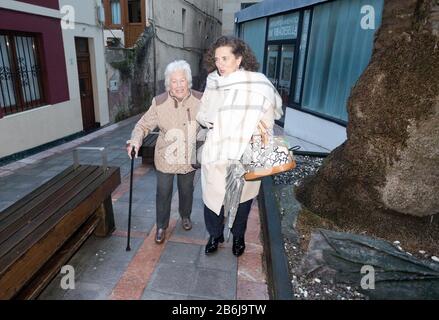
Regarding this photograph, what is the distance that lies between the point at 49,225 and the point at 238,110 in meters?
1.53

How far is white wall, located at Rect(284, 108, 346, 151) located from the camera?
20.8ft

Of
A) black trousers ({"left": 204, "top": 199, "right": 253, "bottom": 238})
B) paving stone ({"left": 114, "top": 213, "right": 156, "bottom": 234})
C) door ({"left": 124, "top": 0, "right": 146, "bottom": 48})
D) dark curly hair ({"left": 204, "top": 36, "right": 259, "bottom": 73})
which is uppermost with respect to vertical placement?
door ({"left": 124, "top": 0, "right": 146, "bottom": 48})

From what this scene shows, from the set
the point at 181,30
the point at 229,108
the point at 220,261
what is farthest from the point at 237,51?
the point at 181,30

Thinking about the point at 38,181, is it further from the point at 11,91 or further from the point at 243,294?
the point at 243,294

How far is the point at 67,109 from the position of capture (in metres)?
7.09

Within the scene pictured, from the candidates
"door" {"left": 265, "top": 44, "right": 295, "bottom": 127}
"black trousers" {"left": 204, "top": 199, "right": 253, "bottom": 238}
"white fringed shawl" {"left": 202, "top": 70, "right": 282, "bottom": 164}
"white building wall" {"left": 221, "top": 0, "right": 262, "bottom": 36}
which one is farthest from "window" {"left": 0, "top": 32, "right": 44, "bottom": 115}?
"white building wall" {"left": 221, "top": 0, "right": 262, "bottom": 36}

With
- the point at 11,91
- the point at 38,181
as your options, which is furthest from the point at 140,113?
the point at 38,181

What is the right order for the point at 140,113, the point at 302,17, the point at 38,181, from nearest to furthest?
the point at 38,181 < the point at 302,17 < the point at 140,113

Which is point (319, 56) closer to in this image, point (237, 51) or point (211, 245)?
point (237, 51)

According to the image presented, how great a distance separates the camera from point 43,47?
624 centimetres

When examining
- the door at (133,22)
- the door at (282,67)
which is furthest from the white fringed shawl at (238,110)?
the door at (133,22)

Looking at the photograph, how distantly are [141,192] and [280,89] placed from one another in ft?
20.7

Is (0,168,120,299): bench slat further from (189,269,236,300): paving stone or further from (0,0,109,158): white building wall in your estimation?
(0,0,109,158): white building wall

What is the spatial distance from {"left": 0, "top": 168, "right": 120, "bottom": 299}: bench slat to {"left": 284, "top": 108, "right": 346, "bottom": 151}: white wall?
483 cm
